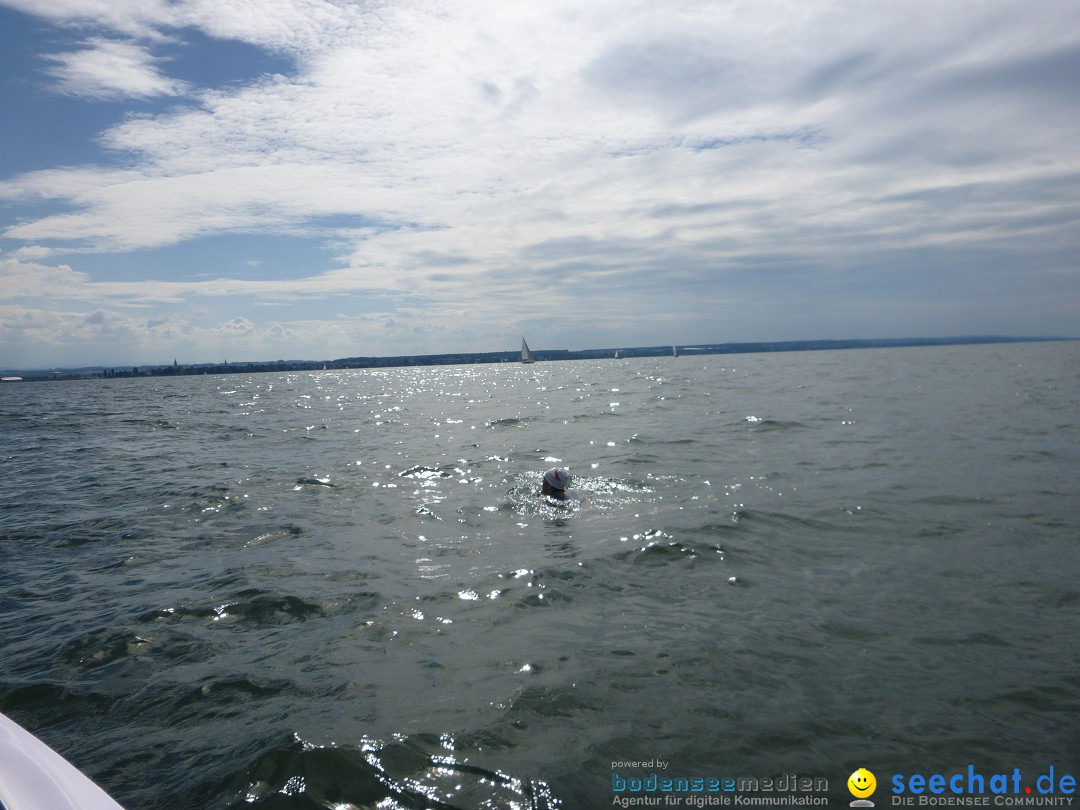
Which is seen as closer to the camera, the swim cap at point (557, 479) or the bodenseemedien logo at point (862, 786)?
the bodenseemedien logo at point (862, 786)

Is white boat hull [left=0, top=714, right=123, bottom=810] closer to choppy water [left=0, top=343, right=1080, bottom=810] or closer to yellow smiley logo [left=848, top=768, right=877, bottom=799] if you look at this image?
choppy water [left=0, top=343, right=1080, bottom=810]

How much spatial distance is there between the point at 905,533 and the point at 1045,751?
599 centimetres

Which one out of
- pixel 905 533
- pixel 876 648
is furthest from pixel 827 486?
pixel 876 648

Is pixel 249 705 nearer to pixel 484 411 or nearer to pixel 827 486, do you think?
pixel 827 486

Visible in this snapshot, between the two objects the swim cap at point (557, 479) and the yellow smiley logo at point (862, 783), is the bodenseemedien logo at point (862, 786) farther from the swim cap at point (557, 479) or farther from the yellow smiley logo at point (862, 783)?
the swim cap at point (557, 479)

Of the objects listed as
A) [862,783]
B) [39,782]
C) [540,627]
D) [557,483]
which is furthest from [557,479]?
[39,782]

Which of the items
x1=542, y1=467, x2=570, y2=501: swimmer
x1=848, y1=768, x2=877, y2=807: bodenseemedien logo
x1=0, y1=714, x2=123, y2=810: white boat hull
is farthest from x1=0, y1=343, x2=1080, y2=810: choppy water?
x1=0, y1=714, x2=123, y2=810: white boat hull

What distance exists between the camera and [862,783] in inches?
188

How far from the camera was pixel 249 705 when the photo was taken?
5996mm

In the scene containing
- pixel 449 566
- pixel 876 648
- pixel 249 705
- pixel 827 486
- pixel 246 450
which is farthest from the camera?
pixel 246 450

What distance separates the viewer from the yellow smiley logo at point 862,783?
4.69 meters

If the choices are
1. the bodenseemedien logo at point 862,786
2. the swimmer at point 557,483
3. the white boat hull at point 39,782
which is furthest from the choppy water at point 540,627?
the white boat hull at point 39,782

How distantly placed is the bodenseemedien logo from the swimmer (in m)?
9.38

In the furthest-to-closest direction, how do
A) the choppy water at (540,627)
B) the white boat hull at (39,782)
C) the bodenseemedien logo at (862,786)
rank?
the choppy water at (540,627) → the bodenseemedien logo at (862,786) → the white boat hull at (39,782)
